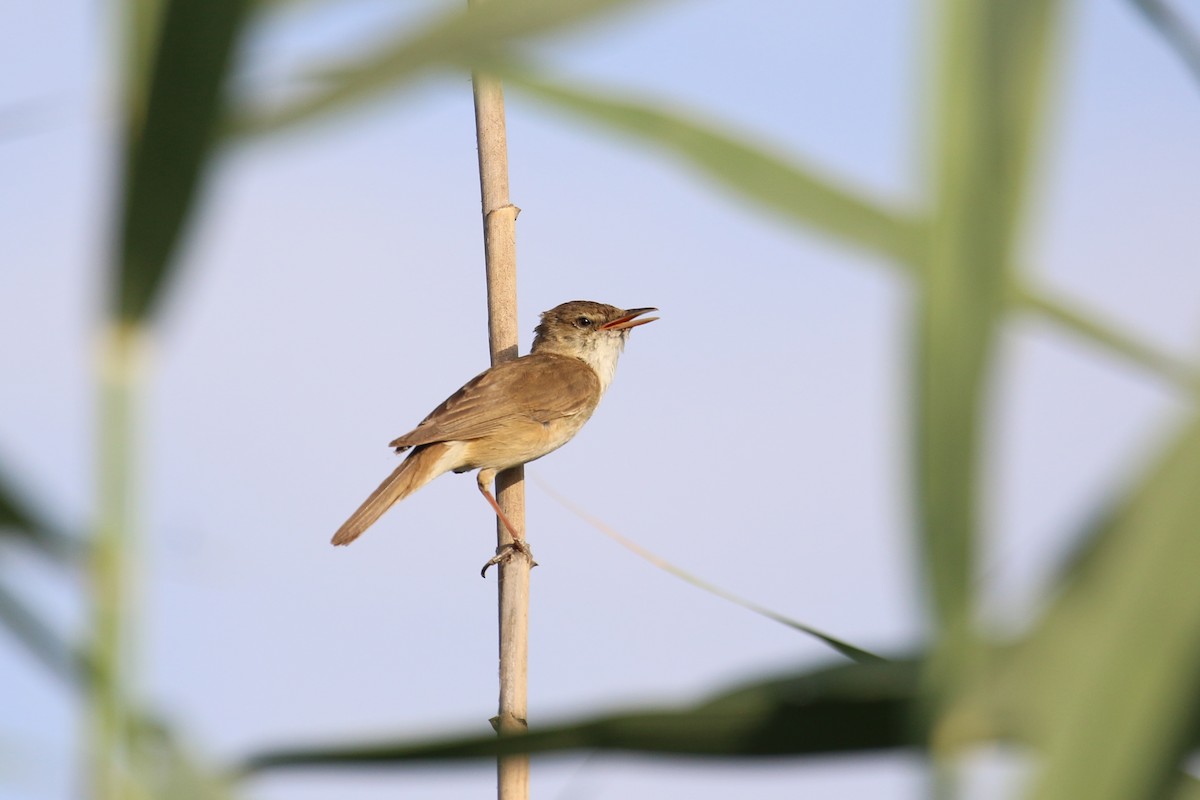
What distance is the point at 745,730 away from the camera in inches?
38.7

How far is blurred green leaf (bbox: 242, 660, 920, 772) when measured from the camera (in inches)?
37.2

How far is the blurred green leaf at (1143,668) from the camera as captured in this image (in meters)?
0.71

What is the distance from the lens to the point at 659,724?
96 centimetres

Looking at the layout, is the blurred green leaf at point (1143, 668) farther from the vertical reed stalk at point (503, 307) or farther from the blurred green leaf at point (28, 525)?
the vertical reed stalk at point (503, 307)

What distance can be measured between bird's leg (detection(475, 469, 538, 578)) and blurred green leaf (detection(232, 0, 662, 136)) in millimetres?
3534

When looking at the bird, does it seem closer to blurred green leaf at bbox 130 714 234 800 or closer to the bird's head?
the bird's head

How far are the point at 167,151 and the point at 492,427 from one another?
18.3 ft

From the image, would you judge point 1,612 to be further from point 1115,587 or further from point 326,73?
point 1115,587

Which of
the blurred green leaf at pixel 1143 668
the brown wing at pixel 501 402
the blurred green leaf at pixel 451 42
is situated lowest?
the blurred green leaf at pixel 1143 668

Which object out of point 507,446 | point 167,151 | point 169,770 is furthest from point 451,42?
point 507,446

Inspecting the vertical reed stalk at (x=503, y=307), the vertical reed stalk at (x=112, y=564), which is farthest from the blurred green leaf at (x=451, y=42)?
the vertical reed stalk at (x=503, y=307)

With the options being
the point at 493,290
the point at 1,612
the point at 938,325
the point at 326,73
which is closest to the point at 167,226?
the point at 326,73

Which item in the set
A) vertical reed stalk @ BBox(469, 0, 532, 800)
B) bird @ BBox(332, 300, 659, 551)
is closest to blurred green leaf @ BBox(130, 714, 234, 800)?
vertical reed stalk @ BBox(469, 0, 532, 800)

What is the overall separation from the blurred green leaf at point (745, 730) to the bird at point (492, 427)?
493cm
